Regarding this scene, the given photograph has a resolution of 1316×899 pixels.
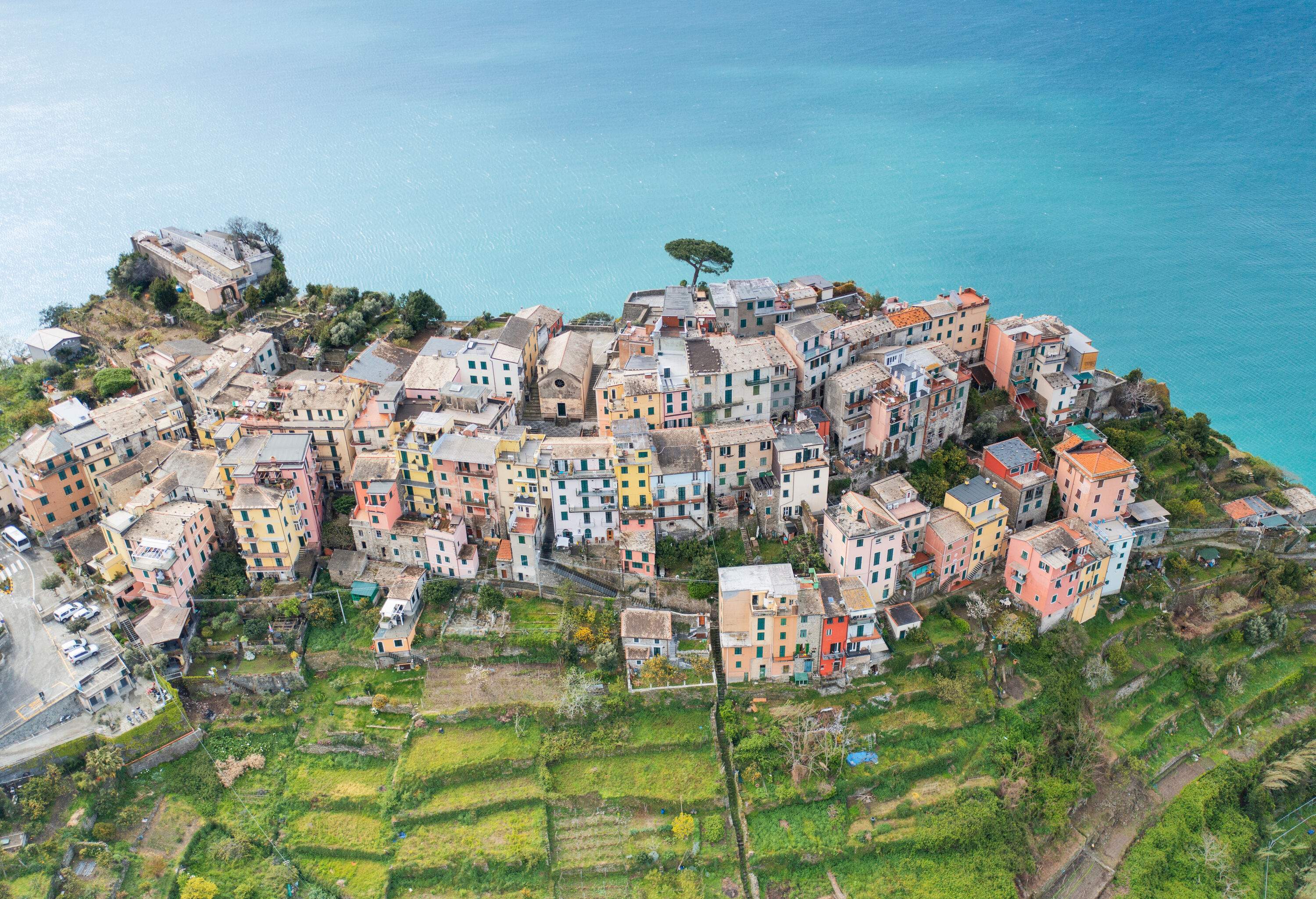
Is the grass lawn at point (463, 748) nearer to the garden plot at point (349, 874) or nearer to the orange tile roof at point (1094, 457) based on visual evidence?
the garden plot at point (349, 874)

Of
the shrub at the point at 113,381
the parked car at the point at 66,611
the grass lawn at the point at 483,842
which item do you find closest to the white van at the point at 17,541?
the parked car at the point at 66,611

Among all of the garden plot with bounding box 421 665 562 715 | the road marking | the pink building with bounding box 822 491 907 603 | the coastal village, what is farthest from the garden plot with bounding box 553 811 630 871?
the road marking

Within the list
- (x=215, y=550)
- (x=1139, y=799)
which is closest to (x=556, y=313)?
(x=215, y=550)

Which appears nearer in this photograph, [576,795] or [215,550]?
[576,795]

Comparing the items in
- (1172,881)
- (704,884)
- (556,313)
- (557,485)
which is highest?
(556,313)

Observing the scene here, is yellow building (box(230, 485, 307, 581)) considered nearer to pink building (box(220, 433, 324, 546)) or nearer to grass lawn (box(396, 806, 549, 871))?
pink building (box(220, 433, 324, 546))

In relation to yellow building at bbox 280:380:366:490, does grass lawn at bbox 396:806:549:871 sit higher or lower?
lower

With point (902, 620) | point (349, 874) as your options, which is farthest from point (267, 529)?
point (902, 620)

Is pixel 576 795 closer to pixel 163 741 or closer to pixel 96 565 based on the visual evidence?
pixel 163 741
